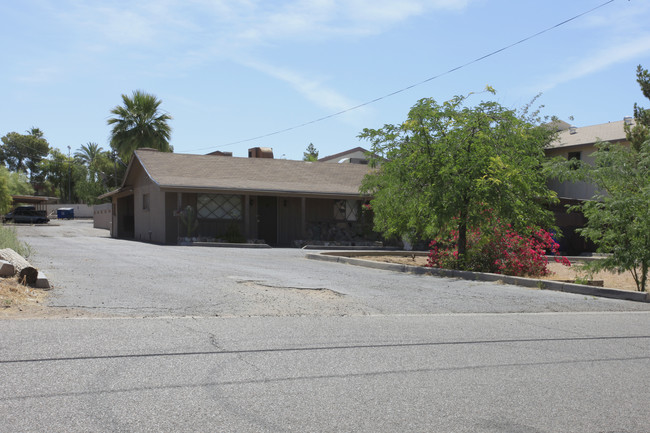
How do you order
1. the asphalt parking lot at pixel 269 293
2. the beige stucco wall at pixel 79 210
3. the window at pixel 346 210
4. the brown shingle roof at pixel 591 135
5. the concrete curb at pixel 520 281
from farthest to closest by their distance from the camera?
the beige stucco wall at pixel 79 210 → the brown shingle roof at pixel 591 135 → the window at pixel 346 210 → the concrete curb at pixel 520 281 → the asphalt parking lot at pixel 269 293

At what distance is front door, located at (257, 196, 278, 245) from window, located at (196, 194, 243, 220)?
1.27m

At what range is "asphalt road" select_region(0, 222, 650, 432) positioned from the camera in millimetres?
4223

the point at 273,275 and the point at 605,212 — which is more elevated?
the point at 605,212

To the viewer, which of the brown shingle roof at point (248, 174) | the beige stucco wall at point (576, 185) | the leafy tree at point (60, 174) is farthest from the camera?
the leafy tree at point (60, 174)

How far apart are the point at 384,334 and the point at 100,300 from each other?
4.33 metres

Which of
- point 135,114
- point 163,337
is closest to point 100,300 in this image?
point 163,337

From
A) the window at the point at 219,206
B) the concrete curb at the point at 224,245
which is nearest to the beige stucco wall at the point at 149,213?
the window at the point at 219,206

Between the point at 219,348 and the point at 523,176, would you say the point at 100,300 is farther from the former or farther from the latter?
the point at 523,176

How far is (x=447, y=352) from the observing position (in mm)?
6305

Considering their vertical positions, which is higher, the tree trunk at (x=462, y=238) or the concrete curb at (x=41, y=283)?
the tree trunk at (x=462, y=238)

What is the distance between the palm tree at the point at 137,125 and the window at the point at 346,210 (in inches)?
661

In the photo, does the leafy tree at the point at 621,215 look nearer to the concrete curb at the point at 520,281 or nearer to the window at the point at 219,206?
the concrete curb at the point at 520,281

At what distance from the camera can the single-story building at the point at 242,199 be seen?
2728 cm

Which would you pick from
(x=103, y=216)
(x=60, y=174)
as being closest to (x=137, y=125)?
(x=103, y=216)
